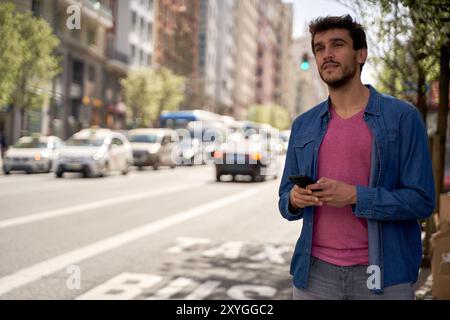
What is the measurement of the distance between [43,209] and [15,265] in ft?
17.9

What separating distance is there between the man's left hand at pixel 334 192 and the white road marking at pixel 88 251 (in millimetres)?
4647

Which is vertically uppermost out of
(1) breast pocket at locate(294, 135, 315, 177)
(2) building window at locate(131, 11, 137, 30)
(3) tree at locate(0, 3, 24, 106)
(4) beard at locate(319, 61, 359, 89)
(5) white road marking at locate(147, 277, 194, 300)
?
(2) building window at locate(131, 11, 137, 30)

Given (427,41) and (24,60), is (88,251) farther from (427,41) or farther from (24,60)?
(24,60)

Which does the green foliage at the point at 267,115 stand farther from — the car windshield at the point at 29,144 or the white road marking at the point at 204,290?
the white road marking at the point at 204,290

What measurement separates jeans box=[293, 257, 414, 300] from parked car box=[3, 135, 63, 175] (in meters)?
21.1

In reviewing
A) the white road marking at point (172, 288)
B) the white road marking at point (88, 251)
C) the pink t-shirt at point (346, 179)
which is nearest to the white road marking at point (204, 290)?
the white road marking at point (172, 288)

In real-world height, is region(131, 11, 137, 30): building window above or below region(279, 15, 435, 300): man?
above

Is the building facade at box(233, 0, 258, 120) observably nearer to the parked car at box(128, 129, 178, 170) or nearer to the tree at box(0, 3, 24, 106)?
the parked car at box(128, 129, 178, 170)

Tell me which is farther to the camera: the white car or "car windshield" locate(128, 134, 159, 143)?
"car windshield" locate(128, 134, 159, 143)

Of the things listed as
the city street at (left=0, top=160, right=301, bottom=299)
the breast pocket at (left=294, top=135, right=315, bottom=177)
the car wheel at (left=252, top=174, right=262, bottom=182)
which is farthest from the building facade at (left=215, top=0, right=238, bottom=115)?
the breast pocket at (left=294, top=135, right=315, bottom=177)

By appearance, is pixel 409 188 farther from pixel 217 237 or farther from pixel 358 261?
pixel 217 237

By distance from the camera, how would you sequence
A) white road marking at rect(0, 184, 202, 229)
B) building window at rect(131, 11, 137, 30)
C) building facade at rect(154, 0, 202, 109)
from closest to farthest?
white road marking at rect(0, 184, 202, 229) → building window at rect(131, 11, 137, 30) → building facade at rect(154, 0, 202, 109)

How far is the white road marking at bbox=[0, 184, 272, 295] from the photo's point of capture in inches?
259

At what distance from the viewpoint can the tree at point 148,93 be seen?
170 ft
